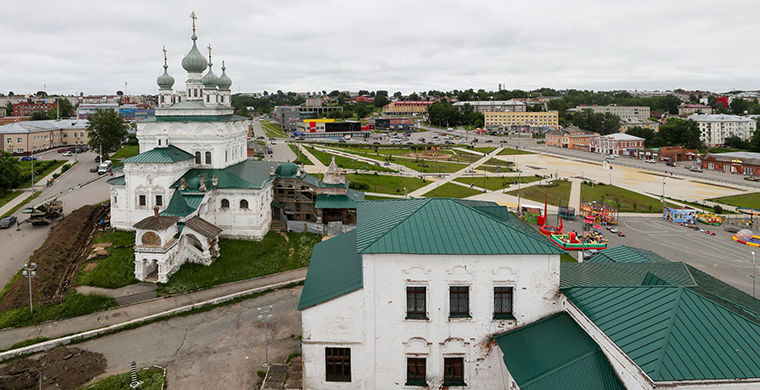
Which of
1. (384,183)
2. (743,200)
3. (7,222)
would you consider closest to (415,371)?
(7,222)

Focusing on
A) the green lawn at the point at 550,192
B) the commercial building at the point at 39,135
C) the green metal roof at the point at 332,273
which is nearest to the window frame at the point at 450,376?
the green metal roof at the point at 332,273

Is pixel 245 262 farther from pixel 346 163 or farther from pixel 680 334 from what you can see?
pixel 346 163

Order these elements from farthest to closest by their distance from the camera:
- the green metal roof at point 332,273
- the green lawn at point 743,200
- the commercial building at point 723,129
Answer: the commercial building at point 723,129, the green lawn at point 743,200, the green metal roof at point 332,273

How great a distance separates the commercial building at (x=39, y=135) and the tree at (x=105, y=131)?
1767cm

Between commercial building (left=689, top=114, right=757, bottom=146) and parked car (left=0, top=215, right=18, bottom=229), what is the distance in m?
155

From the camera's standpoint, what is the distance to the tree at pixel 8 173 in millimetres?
52531

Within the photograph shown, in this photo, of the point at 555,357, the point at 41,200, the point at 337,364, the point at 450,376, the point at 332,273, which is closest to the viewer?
the point at 555,357

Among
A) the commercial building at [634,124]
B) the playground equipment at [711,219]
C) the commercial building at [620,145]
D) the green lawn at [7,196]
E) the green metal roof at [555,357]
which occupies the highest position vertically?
the commercial building at [634,124]

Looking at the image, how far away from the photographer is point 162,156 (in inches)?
1547

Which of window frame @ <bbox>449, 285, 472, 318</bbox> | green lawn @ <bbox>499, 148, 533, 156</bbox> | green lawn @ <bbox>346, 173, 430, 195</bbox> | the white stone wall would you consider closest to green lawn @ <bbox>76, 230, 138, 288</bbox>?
the white stone wall

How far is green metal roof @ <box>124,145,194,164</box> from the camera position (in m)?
38.8

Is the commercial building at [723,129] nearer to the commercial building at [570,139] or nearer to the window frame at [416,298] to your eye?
the commercial building at [570,139]

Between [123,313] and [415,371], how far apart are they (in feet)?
59.8

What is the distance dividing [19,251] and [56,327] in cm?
1393
